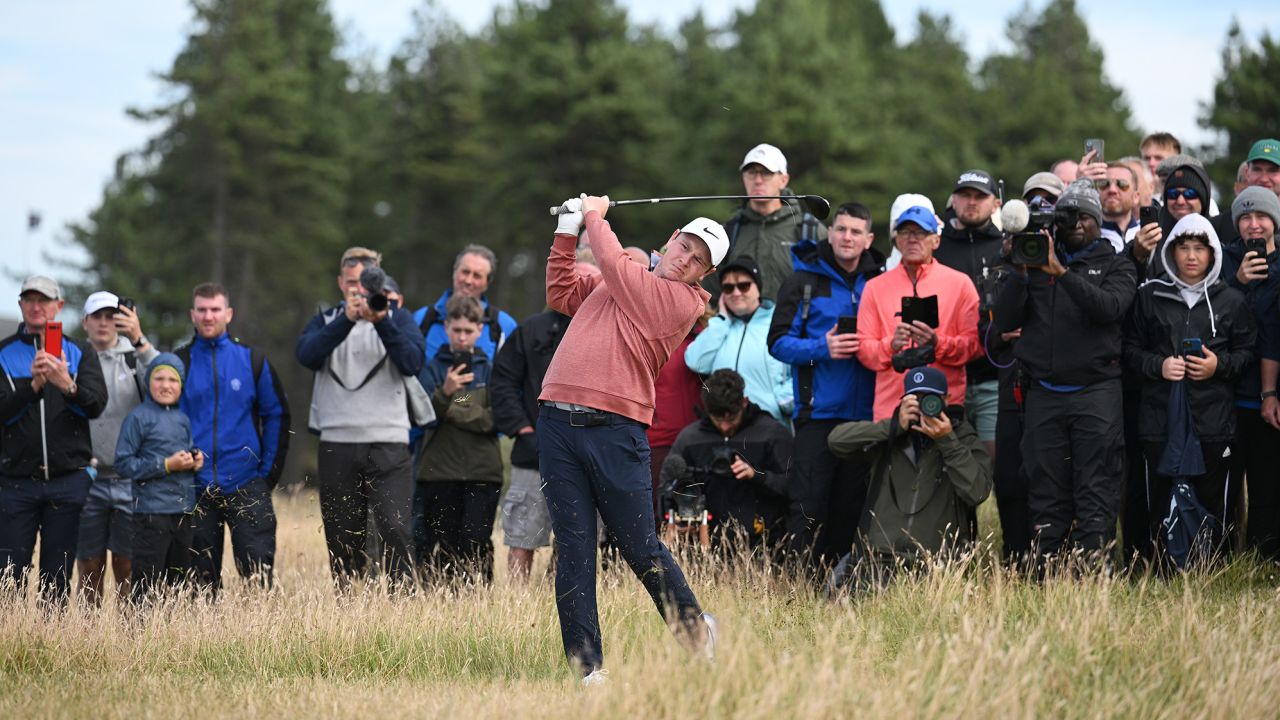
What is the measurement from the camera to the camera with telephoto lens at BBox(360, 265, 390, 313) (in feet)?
31.0

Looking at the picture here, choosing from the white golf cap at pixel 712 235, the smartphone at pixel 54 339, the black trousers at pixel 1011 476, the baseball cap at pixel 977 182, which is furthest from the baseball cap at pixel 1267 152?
the smartphone at pixel 54 339

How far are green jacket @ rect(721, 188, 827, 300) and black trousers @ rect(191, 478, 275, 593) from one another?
3773mm

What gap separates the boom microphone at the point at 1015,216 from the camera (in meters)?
8.32

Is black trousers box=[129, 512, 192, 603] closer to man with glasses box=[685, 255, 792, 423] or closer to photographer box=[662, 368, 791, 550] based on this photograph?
photographer box=[662, 368, 791, 550]

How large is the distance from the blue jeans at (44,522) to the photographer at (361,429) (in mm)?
1700

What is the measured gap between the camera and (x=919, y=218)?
9.13 meters

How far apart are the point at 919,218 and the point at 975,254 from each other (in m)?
0.98

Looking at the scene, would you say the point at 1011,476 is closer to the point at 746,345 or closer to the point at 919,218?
the point at 919,218

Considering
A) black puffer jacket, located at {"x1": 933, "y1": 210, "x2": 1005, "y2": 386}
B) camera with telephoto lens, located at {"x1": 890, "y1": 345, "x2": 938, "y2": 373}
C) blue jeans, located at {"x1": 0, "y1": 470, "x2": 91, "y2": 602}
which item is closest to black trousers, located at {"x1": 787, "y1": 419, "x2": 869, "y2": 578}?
camera with telephoto lens, located at {"x1": 890, "y1": 345, "x2": 938, "y2": 373}

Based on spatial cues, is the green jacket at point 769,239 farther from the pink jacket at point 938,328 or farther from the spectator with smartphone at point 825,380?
the pink jacket at point 938,328

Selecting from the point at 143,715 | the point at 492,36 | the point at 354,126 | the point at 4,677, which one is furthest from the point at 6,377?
the point at 492,36

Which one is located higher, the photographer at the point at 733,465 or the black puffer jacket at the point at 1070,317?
the black puffer jacket at the point at 1070,317

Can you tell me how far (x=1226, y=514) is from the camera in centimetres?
873

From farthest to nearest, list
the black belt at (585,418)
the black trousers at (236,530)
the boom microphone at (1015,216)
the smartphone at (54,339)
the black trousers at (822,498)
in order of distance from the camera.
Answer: the black trousers at (236,530), the smartphone at (54,339), the black trousers at (822,498), the boom microphone at (1015,216), the black belt at (585,418)
